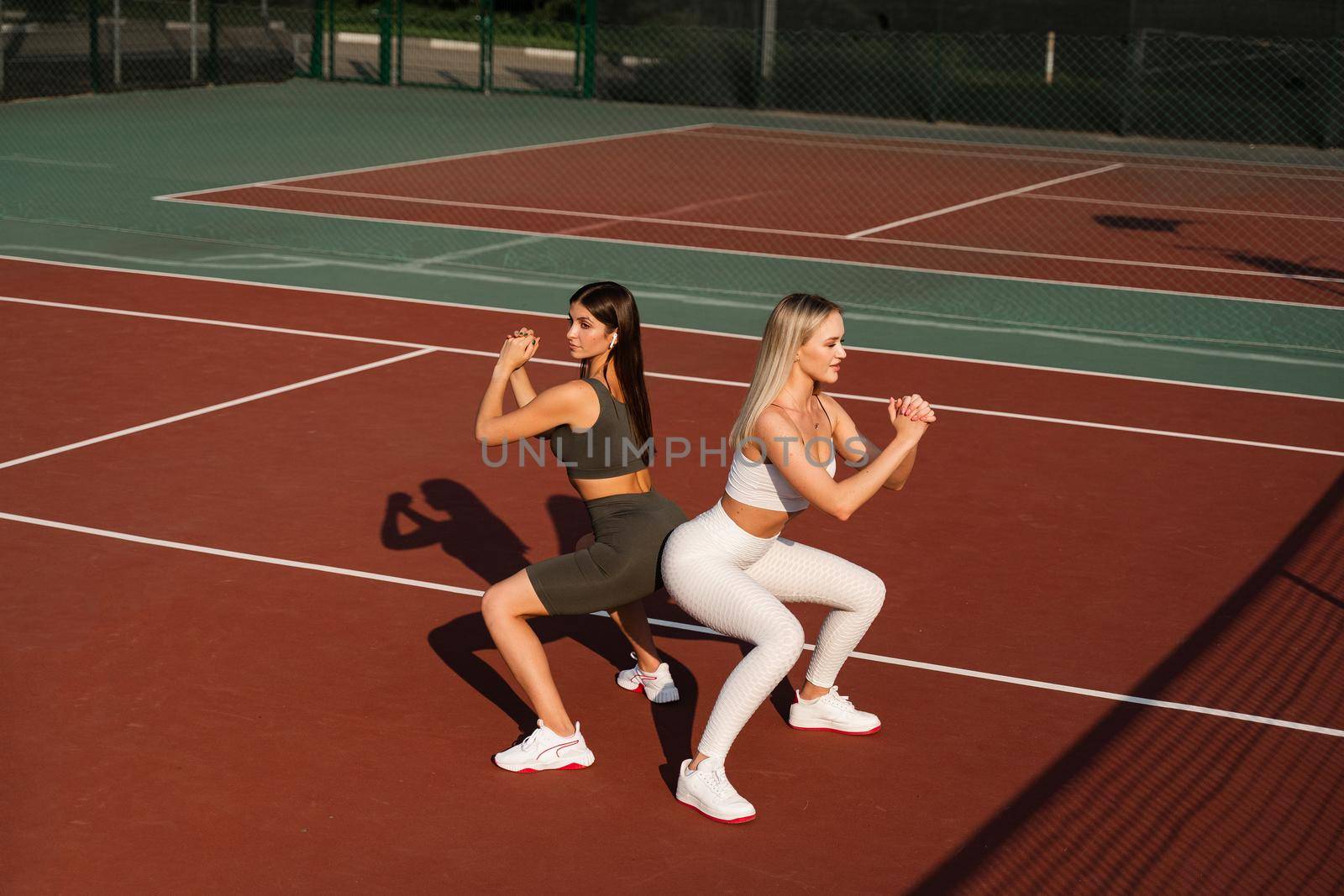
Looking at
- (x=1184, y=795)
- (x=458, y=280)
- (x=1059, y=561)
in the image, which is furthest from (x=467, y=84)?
(x=1184, y=795)

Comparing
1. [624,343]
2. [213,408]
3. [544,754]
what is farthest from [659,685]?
[213,408]

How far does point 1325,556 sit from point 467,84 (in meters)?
30.8

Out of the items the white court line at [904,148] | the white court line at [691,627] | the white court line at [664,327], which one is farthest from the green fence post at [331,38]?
the white court line at [691,627]

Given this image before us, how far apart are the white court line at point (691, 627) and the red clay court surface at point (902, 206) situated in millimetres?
10534

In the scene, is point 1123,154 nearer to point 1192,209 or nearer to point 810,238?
point 1192,209

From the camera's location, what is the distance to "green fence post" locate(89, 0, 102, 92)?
2984 centimetres

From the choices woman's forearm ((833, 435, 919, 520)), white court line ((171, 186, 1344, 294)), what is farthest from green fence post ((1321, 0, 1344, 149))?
woman's forearm ((833, 435, 919, 520))

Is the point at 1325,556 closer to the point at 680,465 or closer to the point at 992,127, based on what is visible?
the point at 680,465

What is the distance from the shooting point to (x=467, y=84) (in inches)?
1452

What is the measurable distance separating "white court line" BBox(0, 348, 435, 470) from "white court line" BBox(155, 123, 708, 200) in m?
9.01

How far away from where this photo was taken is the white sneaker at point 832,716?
6086mm

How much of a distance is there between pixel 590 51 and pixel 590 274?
21261 millimetres

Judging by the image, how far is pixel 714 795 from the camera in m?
5.32

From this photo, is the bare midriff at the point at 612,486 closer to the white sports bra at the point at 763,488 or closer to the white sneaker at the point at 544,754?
the white sports bra at the point at 763,488
